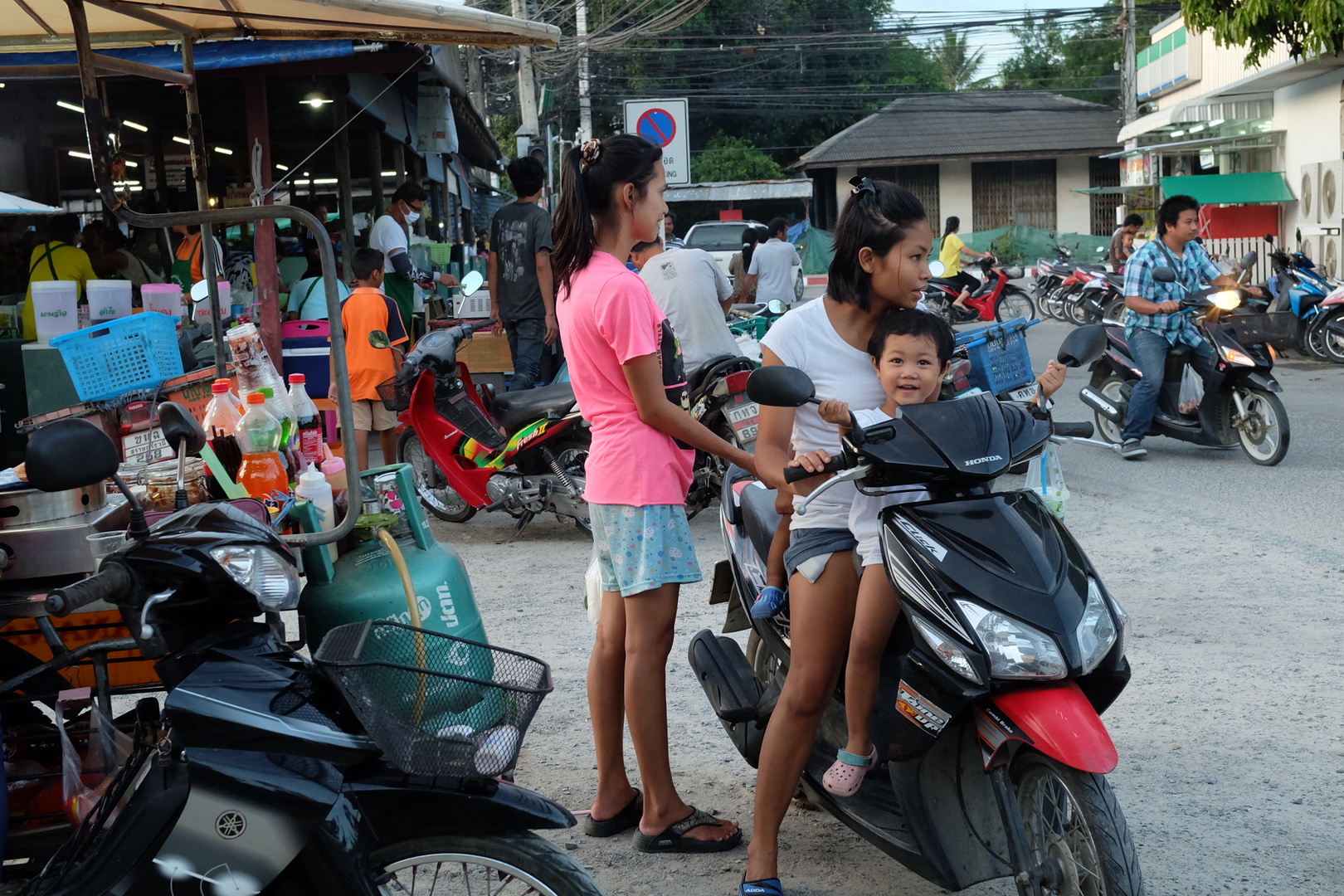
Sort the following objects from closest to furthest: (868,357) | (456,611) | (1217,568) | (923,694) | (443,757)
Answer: (443,757) < (923,694) < (868,357) < (456,611) < (1217,568)

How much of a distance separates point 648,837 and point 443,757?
4.46ft

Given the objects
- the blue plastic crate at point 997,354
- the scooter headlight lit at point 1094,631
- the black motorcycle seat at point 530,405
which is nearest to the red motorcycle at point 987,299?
the blue plastic crate at point 997,354

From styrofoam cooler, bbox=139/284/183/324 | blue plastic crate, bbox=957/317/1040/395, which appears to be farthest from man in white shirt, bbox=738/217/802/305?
styrofoam cooler, bbox=139/284/183/324

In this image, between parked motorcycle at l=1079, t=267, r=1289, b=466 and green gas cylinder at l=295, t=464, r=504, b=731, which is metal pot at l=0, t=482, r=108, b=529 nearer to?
green gas cylinder at l=295, t=464, r=504, b=731

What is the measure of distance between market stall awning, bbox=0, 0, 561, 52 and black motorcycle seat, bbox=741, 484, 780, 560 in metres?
1.49

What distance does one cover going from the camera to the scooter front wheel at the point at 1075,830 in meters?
2.32

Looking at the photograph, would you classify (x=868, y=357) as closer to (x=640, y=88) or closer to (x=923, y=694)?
(x=923, y=694)

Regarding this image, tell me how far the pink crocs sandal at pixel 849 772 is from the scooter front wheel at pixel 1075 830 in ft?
1.21

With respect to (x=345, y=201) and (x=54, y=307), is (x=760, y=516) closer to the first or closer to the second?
(x=54, y=307)

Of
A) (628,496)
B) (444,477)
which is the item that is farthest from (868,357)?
(444,477)

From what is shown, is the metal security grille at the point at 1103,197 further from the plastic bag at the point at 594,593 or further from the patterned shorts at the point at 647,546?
the patterned shorts at the point at 647,546

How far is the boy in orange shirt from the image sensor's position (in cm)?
768

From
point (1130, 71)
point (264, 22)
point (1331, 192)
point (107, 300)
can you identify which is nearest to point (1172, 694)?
point (264, 22)

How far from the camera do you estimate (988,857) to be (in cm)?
268
